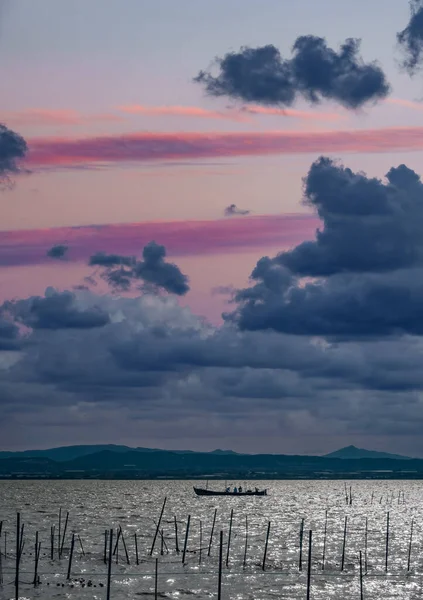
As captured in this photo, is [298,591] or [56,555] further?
[56,555]

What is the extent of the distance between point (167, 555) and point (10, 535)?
42.8 metres

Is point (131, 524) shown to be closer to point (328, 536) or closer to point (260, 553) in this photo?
point (328, 536)

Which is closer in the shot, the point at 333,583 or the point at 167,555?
the point at 333,583

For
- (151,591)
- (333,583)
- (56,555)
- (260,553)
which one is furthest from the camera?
(260,553)

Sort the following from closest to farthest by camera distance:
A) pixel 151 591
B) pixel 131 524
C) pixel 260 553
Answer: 1. pixel 151 591
2. pixel 260 553
3. pixel 131 524

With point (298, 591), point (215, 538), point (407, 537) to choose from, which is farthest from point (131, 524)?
point (298, 591)

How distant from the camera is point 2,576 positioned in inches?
4286

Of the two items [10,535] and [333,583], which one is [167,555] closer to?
[333,583]

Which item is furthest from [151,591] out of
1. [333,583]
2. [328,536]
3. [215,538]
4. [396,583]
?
[328,536]

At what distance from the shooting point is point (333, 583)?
114062 millimetres

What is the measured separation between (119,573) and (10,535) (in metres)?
57.1

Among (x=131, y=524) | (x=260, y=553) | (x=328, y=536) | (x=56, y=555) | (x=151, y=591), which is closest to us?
(x=151, y=591)

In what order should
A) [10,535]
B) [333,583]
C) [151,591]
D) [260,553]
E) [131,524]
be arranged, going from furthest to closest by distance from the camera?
[131,524], [10,535], [260,553], [333,583], [151,591]

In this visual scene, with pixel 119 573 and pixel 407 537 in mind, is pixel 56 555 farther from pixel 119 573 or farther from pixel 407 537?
pixel 407 537
